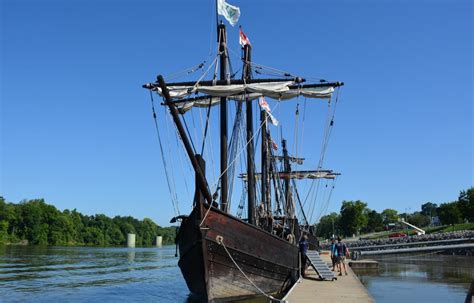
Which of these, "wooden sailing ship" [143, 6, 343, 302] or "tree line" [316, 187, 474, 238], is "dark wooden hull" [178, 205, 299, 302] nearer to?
"wooden sailing ship" [143, 6, 343, 302]

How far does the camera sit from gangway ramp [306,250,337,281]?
68.2 feet

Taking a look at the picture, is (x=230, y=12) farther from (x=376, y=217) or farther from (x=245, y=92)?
(x=376, y=217)

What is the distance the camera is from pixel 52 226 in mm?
123000

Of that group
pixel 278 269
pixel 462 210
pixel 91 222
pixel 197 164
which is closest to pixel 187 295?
pixel 278 269

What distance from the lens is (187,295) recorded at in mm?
25203

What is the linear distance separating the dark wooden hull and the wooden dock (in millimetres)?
1725

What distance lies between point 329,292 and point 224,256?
153 inches

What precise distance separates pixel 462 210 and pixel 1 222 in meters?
95.0

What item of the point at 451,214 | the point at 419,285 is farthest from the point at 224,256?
the point at 451,214

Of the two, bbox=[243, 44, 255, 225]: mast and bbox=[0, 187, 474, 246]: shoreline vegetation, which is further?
bbox=[0, 187, 474, 246]: shoreline vegetation

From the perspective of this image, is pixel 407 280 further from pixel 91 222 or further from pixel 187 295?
pixel 91 222

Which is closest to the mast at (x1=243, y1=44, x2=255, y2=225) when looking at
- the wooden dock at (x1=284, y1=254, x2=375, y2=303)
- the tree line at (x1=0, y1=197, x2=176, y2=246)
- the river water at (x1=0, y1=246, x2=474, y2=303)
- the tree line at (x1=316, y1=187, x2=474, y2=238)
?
the wooden dock at (x1=284, y1=254, x2=375, y2=303)

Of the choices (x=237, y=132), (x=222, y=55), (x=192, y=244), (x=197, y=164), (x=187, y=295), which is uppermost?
(x=222, y=55)

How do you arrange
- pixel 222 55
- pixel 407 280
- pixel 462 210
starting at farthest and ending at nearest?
1. pixel 462 210
2. pixel 407 280
3. pixel 222 55
